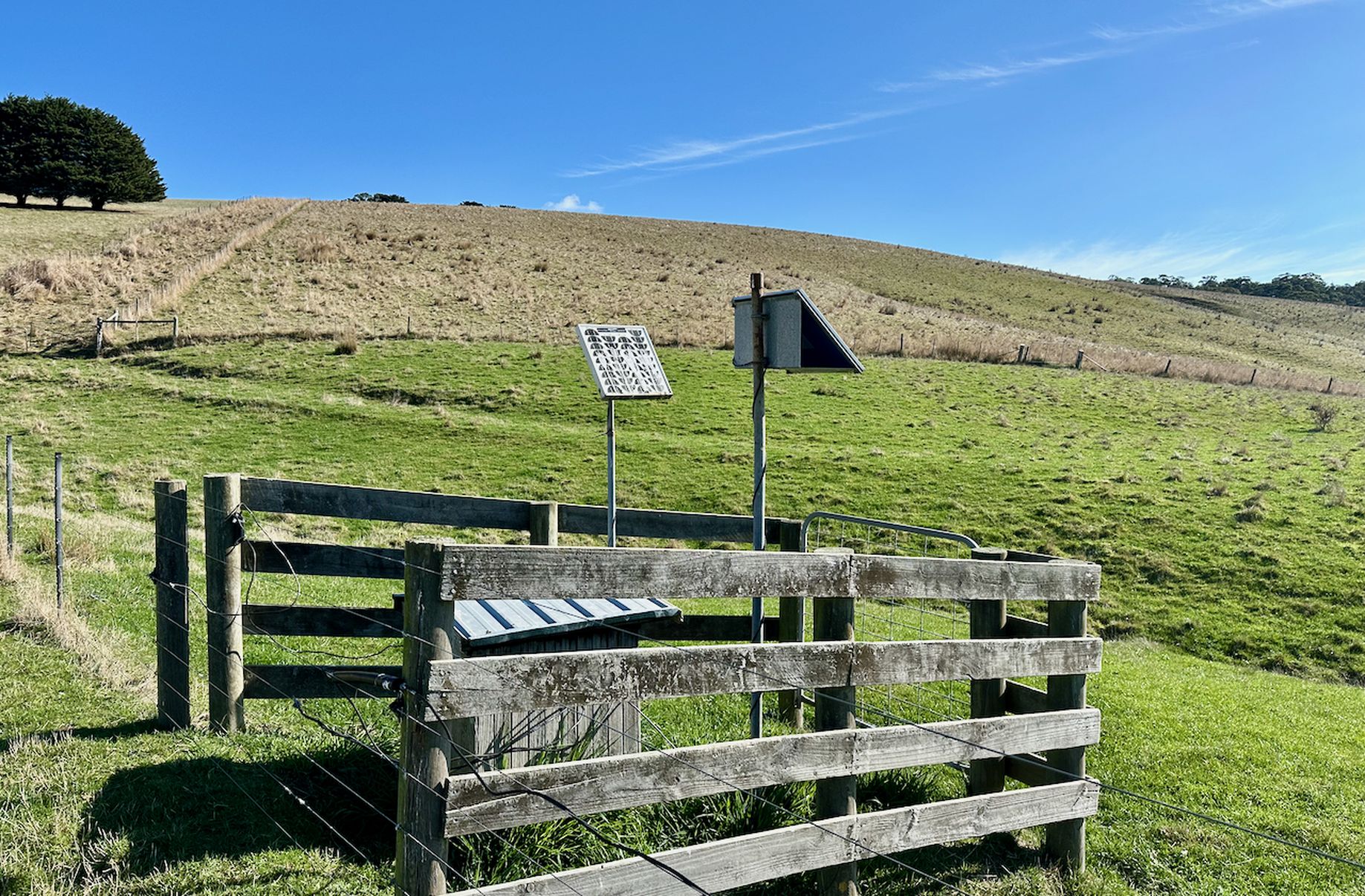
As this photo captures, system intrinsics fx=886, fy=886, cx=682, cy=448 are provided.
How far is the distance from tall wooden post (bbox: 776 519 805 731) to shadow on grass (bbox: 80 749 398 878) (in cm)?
292

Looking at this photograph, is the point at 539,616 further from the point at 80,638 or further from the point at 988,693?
the point at 80,638

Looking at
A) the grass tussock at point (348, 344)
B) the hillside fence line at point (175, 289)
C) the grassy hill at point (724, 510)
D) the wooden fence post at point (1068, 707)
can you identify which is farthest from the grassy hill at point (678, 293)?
the wooden fence post at point (1068, 707)

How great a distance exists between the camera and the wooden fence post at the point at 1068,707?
510cm

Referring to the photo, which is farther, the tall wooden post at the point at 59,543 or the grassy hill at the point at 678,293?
the grassy hill at the point at 678,293

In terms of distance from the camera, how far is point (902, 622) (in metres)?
12.5

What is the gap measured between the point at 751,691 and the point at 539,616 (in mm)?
1637

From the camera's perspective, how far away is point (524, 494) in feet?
67.9

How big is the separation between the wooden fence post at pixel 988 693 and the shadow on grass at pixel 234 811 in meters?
3.36

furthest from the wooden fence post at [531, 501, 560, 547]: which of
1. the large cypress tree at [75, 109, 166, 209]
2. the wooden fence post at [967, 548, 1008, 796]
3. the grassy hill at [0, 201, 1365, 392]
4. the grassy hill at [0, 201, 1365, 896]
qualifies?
the large cypress tree at [75, 109, 166, 209]

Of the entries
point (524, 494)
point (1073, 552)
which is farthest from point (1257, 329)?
point (524, 494)

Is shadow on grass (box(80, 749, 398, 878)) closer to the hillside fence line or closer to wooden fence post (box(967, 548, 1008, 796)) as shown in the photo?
wooden fence post (box(967, 548, 1008, 796))

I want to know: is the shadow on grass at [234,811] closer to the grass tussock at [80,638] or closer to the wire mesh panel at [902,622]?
the grass tussock at [80,638]

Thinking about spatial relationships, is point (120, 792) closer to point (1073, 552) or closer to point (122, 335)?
point (1073, 552)

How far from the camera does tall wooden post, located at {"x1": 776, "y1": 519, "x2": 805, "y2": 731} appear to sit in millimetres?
6578
